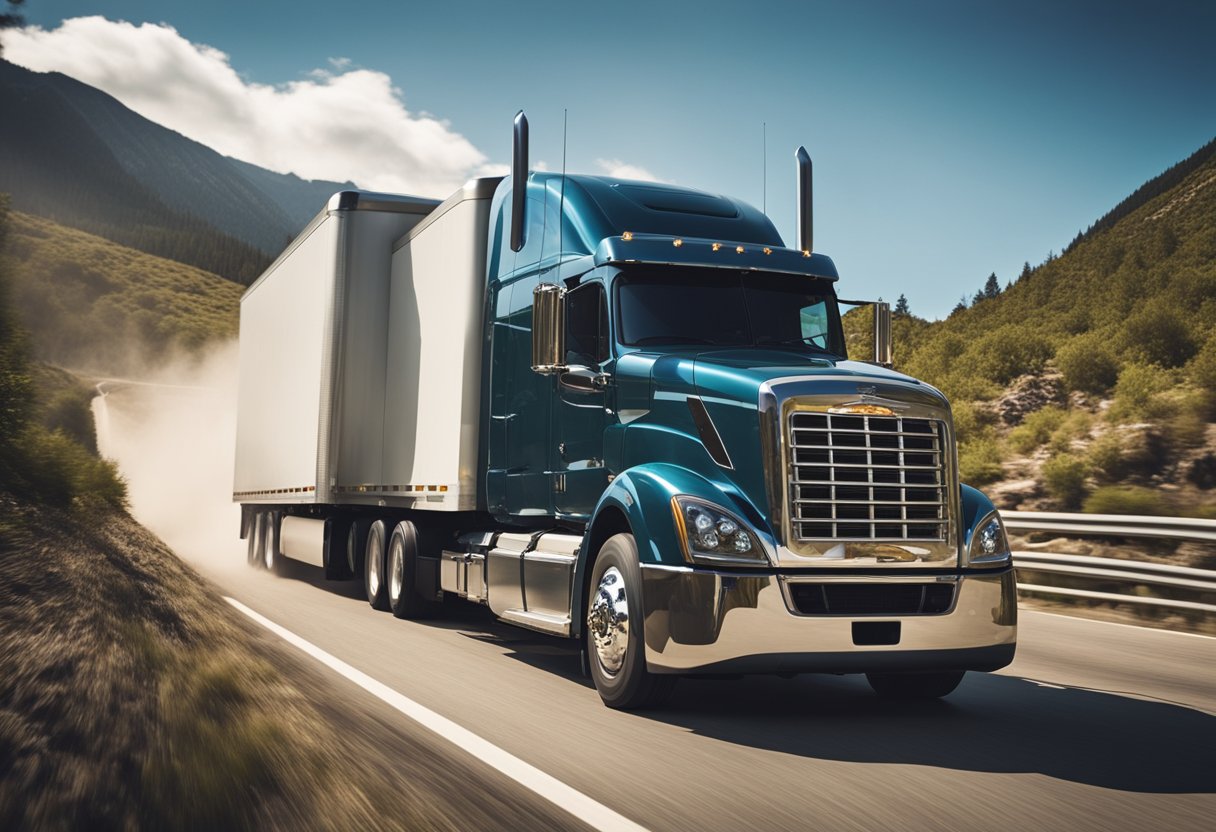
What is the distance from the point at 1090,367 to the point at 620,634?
2762cm

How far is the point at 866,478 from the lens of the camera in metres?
7.53

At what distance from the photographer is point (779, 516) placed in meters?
7.32

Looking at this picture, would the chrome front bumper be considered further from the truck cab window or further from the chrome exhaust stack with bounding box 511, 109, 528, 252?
the chrome exhaust stack with bounding box 511, 109, 528, 252

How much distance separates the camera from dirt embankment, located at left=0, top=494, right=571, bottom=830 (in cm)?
436

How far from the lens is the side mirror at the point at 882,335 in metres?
9.97

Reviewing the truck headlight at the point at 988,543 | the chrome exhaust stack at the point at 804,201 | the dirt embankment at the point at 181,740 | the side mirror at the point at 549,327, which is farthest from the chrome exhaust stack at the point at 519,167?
the truck headlight at the point at 988,543

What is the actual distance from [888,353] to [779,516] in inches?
123

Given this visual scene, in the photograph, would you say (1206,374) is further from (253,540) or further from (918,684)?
(918,684)

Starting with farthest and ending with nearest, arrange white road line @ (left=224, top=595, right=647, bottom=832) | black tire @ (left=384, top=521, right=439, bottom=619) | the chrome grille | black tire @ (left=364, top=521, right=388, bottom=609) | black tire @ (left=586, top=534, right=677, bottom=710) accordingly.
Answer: black tire @ (left=364, top=521, right=388, bottom=609)
black tire @ (left=384, top=521, right=439, bottom=619)
black tire @ (left=586, top=534, right=677, bottom=710)
the chrome grille
white road line @ (left=224, top=595, right=647, bottom=832)

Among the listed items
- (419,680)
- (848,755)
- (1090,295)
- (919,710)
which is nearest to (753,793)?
(848,755)

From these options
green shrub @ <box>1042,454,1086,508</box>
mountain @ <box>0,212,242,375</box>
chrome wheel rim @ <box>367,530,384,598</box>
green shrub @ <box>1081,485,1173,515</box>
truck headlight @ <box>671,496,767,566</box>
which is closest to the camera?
truck headlight @ <box>671,496,767,566</box>

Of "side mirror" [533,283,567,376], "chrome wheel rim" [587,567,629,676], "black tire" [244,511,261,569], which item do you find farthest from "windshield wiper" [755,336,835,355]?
"black tire" [244,511,261,569]

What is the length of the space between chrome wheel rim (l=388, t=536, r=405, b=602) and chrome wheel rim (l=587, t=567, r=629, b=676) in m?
5.66

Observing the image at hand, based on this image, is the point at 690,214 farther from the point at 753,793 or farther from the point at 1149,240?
the point at 1149,240
